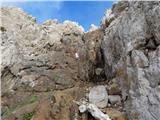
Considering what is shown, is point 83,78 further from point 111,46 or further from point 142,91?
point 142,91

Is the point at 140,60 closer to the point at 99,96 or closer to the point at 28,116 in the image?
the point at 99,96

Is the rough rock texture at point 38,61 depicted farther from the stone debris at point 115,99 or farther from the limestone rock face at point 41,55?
the stone debris at point 115,99

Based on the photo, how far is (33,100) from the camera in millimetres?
19531

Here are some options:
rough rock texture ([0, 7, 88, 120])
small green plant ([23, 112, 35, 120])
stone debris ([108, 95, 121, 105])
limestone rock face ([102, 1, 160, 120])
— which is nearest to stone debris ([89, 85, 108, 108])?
stone debris ([108, 95, 121, 105])

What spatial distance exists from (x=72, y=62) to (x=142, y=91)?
27.1 ft

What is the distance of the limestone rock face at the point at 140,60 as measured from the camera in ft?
49.9

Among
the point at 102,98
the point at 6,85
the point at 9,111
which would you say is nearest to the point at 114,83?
the point at 102,98

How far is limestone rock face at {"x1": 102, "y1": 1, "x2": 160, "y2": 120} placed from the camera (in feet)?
49.9

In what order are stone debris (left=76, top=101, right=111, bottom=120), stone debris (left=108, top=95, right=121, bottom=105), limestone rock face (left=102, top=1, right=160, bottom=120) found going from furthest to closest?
stone debris (left=108, top=95, right=121, bottom=105) → stone debris (left=76, top=101, right=111, bottom=120) → limestone rock face (left=102, top=1, right=160, bottom=120)

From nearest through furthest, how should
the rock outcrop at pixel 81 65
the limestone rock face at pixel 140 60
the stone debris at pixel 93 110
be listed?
the limestone rock face at pixel 140 60
the rock outcrop at pixel 81 65
the stone debris at pixel 93 110

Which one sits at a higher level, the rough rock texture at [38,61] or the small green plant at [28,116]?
the rough rock texture at [38,61]

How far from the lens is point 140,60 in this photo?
53.2 feet


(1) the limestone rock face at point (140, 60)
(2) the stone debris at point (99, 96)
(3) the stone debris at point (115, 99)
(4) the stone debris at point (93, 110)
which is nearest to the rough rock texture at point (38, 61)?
(4) the stone debris at point (93, 110)

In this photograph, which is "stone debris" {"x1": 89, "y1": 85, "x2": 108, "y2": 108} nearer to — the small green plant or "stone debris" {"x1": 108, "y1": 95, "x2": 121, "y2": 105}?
"stone debris" {"x1": 108, "y1": 95, "x2": 121, "y2": 105}
